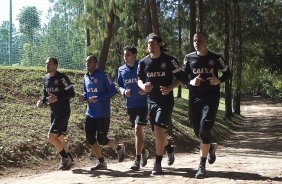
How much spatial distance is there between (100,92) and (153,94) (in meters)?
1.18

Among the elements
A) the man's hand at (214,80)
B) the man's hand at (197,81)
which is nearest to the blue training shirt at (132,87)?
the man's hand at (197,81)

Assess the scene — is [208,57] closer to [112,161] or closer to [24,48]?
[112,161]

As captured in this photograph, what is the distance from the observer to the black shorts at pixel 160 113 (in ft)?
24.0

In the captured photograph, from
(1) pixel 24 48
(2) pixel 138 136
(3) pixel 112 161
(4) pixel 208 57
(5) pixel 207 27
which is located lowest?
(3) pixel 112 161

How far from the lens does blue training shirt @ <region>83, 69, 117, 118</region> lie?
26.8 feet

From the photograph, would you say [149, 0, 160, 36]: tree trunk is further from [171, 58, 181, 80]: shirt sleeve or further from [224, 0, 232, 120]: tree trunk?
[224, 0, 232, 120]: tree trunk

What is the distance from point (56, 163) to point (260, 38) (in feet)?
80.6

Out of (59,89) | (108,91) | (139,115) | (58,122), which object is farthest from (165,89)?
(58,122)

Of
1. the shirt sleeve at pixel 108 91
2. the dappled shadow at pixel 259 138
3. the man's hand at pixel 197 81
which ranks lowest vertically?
the dappled shadow at pixel 259 138

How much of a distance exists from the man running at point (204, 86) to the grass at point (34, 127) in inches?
167

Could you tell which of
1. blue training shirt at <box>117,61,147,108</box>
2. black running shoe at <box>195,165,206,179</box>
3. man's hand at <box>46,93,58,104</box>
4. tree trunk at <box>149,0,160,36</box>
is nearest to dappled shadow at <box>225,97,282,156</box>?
tree trunk at <box>149,0,160,36</box>

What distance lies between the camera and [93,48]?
731 inches

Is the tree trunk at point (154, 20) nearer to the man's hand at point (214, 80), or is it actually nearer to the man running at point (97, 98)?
the man running at point (97, 98)

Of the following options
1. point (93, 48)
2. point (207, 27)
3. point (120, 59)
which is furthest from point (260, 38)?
point (93, 48)
